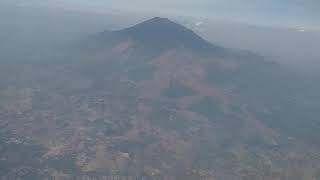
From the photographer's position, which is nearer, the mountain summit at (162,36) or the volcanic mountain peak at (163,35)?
the mountain summit at (162,36)

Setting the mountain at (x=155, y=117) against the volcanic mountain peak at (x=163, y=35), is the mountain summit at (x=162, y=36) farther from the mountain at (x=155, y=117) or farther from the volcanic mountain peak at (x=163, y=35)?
the mountain at (x=155, y=117)

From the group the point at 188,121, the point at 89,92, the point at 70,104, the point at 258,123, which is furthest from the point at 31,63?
the point at 258,123

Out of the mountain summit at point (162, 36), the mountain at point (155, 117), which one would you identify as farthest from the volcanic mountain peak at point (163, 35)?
the mountain at point (155, 117)

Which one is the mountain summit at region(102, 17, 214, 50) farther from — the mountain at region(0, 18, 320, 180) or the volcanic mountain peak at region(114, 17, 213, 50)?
the mountain at region(0, 18, 320, 180)

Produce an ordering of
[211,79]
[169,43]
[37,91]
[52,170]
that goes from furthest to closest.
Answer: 1. [169,43]
2. [211,79]
3. [37,91]
4. [52,170]

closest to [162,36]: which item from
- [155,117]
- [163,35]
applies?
[163,35]

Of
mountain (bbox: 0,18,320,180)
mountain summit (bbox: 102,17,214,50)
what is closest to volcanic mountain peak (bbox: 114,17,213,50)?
mountain summit (bbox: 102,17,214,50)

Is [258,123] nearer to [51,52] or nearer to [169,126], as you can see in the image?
[169,126]
